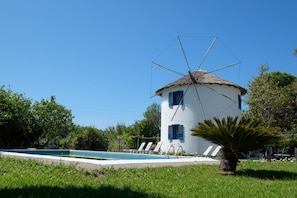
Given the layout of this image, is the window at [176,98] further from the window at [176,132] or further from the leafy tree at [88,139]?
the leafy tree at [88,139]

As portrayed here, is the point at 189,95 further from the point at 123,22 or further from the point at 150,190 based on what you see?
the point at 150,190

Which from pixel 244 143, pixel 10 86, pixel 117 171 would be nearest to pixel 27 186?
pixel 117 171

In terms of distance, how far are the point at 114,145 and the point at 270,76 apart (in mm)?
21698

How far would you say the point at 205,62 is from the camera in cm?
2617

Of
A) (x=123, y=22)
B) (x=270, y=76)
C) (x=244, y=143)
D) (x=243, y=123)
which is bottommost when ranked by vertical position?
(x=244, y=143)

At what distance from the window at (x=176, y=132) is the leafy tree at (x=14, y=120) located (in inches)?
514

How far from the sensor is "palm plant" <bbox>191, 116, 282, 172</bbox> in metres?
9.63

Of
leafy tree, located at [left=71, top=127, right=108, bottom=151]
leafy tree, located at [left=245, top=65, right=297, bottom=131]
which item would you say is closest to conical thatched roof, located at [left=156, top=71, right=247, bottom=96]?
leafy tree, located at [left=245, top=65, right=297, bottom=131]

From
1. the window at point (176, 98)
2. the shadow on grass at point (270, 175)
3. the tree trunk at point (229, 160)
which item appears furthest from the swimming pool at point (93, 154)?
the shadow on grass at point (270, 175)

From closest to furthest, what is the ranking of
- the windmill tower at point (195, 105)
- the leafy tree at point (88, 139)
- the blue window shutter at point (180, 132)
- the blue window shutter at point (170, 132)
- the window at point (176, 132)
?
the windmill tower at point (195, 105) < the blue window shutter at point (180, 132) < the window at point (176, 132) < the blue window shutter at point (170, 132) < the leafy tree at point (88, 139)

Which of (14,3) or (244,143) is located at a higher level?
(14,3)

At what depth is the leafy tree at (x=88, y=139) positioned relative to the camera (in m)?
28.5

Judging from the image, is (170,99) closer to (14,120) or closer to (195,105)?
(195,105)

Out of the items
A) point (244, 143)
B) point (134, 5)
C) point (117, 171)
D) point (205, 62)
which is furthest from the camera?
point (205, 62)
